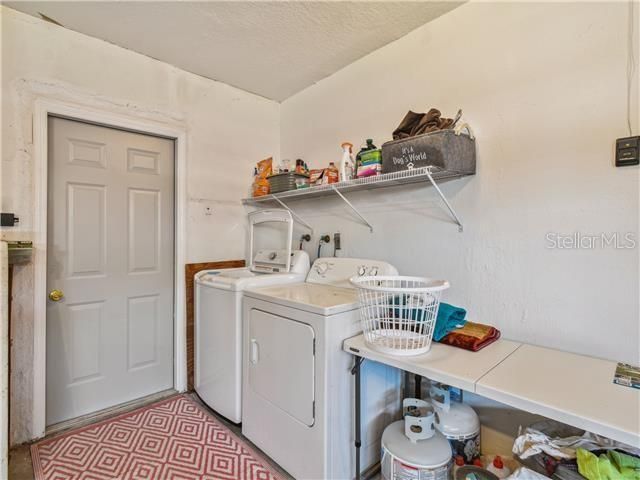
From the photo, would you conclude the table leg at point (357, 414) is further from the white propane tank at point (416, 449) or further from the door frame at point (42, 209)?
the door frame at point (42, 209)

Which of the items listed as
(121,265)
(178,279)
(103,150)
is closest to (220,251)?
(178,279)

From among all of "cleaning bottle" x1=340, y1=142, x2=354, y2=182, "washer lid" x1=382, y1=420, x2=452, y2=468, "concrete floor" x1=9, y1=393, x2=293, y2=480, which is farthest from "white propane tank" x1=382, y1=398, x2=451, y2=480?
"cleaning bottle" x1=340, y1=142, x2=354, y2=182

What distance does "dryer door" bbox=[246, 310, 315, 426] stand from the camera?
1.52 meters

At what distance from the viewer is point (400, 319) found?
1.42 m

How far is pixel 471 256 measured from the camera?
69.2 inches

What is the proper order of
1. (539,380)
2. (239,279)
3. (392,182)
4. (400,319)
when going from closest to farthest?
1. (539,380)
2. (400,319)
3. (392,182)
4. (239,279)

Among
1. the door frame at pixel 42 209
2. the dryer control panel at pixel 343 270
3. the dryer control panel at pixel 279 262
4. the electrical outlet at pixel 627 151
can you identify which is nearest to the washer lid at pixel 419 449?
the dryer control panel at pixel 343 270

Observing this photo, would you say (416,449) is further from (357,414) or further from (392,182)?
(392,182)

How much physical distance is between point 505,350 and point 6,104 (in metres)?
2.99

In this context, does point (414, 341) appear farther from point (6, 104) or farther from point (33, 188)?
point (6, 104)

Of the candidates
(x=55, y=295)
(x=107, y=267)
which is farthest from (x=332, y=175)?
(x=55, y=295)

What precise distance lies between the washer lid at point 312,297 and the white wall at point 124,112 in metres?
1.01

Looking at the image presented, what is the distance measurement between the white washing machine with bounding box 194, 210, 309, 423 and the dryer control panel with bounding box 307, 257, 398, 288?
134 millimetres

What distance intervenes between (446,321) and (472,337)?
124 mm
